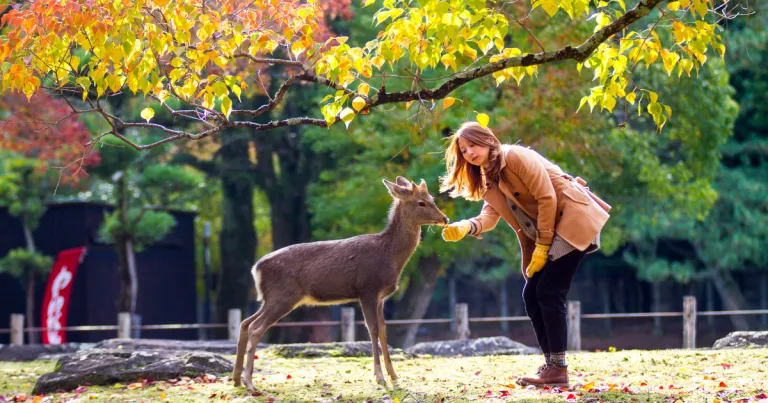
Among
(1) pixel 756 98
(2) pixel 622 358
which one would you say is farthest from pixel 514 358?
(1) pixel 756 98

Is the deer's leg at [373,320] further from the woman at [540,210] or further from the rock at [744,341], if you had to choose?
the rock at [744,341]

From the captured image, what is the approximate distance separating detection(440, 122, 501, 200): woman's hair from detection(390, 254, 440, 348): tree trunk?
14.1 m

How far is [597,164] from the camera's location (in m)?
18.3

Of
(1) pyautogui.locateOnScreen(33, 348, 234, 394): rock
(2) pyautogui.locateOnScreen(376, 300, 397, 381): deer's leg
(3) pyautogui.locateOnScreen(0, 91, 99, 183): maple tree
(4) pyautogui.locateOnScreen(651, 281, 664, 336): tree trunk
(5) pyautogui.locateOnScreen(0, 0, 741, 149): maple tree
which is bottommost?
(4) pyautogui.locateOnScreen(651, 281, 664, 336): tree trunk

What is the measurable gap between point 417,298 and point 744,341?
11.2m

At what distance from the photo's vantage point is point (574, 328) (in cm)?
1417

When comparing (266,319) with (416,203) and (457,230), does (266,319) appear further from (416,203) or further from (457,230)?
(457,230)

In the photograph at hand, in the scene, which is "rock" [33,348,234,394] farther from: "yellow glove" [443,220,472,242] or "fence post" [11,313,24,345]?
"fence post" [11,313,24,345]

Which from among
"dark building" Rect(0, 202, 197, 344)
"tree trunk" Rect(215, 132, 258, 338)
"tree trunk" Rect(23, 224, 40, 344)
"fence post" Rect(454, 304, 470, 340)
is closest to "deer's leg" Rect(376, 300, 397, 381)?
"fence post" Rect(454, 304, 470, 340)

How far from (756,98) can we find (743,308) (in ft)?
19.7

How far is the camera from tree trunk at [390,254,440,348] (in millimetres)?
21141

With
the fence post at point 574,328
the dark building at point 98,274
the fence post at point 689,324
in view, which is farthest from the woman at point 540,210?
the dark building at point 98,274

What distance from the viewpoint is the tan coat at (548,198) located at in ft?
21.0

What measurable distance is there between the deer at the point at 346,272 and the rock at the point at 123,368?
824 millimetres
